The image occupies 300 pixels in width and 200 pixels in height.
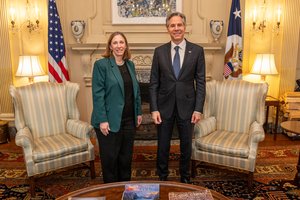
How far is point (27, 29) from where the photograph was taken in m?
4.43

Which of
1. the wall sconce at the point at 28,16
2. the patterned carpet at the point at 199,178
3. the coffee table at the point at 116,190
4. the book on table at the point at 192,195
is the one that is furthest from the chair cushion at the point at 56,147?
the wall sconce at the point at 28,16

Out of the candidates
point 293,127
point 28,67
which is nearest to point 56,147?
point 28,67

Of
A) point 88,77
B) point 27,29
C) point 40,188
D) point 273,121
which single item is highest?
point 27,29

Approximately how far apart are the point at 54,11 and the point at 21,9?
61cm

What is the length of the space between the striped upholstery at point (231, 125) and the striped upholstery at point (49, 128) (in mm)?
1211

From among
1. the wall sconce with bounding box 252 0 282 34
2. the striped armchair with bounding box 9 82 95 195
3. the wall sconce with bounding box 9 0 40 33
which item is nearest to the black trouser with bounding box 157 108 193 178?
the striped armchair with bounding box 9 82 95 195

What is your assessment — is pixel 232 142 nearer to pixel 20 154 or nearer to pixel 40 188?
pixel 40 188

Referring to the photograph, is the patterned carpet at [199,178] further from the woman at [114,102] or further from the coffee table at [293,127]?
the woman at [114,102]

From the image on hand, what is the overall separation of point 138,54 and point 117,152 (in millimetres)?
2327

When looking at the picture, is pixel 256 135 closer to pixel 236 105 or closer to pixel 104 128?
pixel 236 105

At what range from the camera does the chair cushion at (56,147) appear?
276cm

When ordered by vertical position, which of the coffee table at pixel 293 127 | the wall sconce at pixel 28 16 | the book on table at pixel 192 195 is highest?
the wall sconce at pixel 28 16

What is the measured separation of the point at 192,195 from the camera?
6.00ft

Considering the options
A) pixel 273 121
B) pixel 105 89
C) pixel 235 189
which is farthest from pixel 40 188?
pixel 273 121
